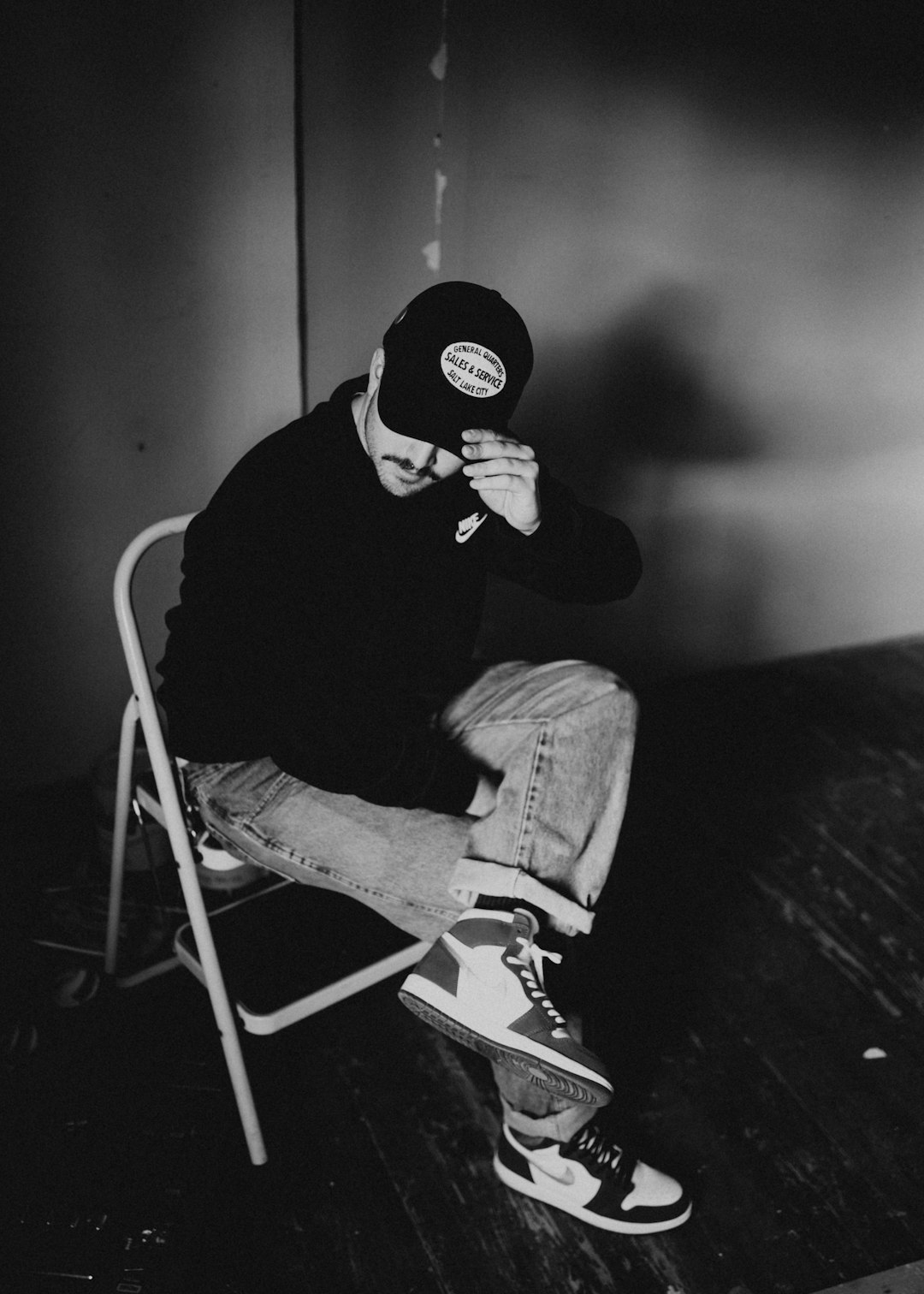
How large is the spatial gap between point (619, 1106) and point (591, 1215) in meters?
0.23

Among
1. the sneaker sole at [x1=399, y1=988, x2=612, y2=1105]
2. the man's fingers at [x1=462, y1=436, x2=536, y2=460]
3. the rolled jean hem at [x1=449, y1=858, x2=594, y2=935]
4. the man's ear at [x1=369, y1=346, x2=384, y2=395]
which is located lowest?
the sneaker sole at [x1=399, y1=988, x2=612, y2=1105]

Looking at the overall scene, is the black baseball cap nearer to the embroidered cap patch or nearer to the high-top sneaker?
the embroidered cap patch

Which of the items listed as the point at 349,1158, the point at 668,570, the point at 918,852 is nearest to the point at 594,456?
the point at 668,570

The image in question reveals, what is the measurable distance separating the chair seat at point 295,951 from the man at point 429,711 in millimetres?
182

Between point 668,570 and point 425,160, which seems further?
point 668,570

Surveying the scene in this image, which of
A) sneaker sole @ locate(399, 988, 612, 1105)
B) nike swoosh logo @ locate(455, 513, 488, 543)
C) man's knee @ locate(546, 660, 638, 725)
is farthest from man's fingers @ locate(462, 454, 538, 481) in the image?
sneaker sole @ locate(399, 988, 612, 1105)

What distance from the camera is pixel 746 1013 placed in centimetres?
203

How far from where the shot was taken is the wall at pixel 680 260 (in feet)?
7.30

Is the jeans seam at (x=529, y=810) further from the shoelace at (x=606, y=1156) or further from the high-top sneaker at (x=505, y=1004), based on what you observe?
the shoelace at (x=606, y=1156)

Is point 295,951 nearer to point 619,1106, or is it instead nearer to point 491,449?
point 619,1106

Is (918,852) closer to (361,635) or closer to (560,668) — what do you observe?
(560,668)

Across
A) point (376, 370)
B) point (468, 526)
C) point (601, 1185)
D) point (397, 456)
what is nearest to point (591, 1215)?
point (601, 1185)

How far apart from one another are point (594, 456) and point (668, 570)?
0.43 meters

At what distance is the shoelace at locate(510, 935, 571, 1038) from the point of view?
141 cm
